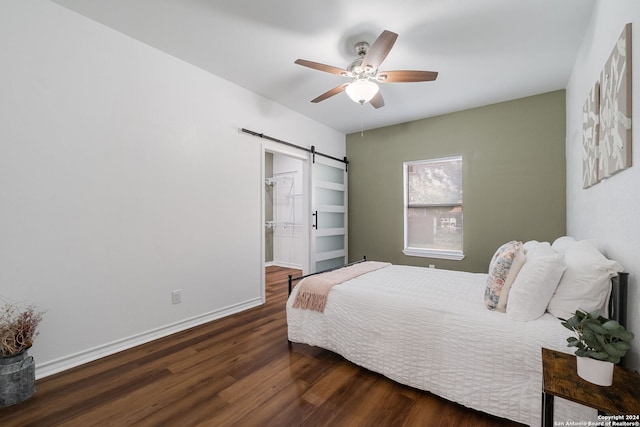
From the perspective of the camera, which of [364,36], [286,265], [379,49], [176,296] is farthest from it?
[286,265]

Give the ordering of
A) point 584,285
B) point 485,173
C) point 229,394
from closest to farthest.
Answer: point 584,285
point 229,394
point 485,173

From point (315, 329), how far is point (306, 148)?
9.47 ft

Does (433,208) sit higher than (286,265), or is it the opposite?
(433,208)

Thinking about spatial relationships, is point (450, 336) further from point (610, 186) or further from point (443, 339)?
point (610, 186)

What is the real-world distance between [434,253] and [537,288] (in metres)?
2.81

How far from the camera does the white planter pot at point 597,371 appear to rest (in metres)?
1.05

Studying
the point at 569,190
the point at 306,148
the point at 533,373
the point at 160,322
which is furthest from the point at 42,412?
the point at 569,190

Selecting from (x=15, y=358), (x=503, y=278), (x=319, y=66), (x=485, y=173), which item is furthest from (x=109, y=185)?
(x=485, y=173)

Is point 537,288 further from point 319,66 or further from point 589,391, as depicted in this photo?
point 319,66

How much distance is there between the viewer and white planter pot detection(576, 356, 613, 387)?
1.05 meters

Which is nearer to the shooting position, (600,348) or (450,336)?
(600,348)

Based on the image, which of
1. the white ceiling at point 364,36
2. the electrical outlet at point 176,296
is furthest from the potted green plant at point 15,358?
the white ceiling at point 364,36

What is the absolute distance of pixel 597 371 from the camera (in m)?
1.07

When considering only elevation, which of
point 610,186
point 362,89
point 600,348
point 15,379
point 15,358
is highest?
point 362,89
